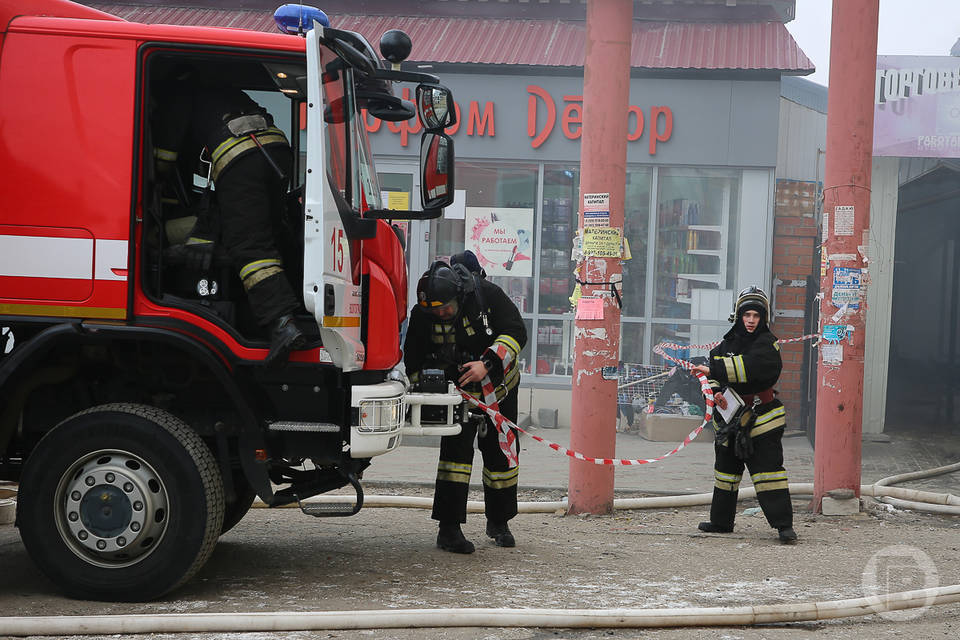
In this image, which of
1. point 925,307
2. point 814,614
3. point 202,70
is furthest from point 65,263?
point 925,307

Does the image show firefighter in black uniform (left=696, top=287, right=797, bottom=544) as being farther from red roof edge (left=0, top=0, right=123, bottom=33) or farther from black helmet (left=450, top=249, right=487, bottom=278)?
red roof edge (left=0, top=0, right=123, bottom=33)

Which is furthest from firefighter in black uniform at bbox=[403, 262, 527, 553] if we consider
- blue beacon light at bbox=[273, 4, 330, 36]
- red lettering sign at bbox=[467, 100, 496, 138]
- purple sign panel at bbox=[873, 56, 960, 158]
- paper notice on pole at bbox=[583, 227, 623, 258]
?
purple sign panel at bbox=[873, 56, 960, 158]

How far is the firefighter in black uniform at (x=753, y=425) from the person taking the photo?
675cm

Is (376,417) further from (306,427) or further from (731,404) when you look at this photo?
(731,404)

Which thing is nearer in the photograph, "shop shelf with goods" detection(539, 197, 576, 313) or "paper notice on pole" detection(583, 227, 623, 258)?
"paper notice on pole" detection(583, 227, 623, 258)

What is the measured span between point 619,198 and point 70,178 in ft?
12.9

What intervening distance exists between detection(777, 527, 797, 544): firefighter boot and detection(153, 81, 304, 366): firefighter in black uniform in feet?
11.6

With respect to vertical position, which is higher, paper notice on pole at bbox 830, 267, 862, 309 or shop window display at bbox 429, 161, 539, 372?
shop window display at bbox 429, 161, 539, 372

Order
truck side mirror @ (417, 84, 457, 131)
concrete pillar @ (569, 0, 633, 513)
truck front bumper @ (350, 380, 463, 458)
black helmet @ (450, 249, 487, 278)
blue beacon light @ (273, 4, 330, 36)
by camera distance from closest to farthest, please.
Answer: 1. truck side mirror @ (417, 84, 457, 131)
2. truck front bumper @ (350, 380, 463, 458)
3. blue beacon light @ (273, 4, 330, 36)
4. black helmet @ (450, 249, 487, 278)
5. concrete pillar @ (569, 0, 633, 513)

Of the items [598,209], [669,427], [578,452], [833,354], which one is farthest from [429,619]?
[669,427]

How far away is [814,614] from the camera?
4457mm

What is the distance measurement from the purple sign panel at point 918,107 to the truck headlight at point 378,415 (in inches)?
333

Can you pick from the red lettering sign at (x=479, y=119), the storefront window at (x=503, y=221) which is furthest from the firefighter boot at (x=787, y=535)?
the red lettering sign at (x=479, y=119)

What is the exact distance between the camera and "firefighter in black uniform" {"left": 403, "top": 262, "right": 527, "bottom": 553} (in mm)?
6051
